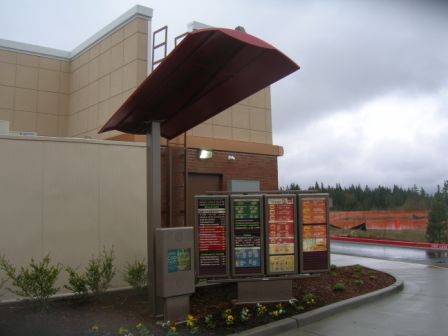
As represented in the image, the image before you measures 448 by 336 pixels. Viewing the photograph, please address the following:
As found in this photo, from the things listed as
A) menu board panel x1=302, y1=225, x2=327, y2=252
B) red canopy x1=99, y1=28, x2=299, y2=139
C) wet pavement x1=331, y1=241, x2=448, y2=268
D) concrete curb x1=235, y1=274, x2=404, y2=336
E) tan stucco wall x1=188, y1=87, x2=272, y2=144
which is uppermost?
tan stucco wall x1=188, y1=87, x2=272, y2=144

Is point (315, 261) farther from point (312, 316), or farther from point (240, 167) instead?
point (240, 167)

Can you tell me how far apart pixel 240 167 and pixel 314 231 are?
432 centimetres

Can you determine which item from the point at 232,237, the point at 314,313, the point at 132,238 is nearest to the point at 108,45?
the point at 132,238

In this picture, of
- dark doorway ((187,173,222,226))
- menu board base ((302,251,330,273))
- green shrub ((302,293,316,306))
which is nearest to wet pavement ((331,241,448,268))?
dark doorway ((187,173,222,226))

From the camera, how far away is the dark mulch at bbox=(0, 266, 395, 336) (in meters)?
6.52

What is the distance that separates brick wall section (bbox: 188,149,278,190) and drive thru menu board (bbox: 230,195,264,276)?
342cm

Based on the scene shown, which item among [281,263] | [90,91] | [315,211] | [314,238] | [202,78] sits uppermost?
[90,91]

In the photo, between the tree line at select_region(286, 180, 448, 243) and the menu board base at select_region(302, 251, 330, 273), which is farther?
the tree line at select_region(286, 180, 448, 243)

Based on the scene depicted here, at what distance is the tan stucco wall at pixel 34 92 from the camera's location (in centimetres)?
1413

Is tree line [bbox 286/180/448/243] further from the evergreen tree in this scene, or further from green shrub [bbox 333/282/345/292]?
green shrub [bbox 333/282/345/292]

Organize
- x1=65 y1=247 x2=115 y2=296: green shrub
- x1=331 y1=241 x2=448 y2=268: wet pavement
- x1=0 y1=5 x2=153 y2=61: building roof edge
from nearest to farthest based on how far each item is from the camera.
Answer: x1=65 y1=247 x2=115 y2=296: green shrub → x1=0 y1=5 x2=153 y2=61: building roof edge → x1=331 y1=241 x2=448 y2=268: wet pavement

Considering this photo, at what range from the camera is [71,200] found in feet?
30.7

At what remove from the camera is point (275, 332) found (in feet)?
22.4

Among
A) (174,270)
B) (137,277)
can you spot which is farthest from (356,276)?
(174,270)
